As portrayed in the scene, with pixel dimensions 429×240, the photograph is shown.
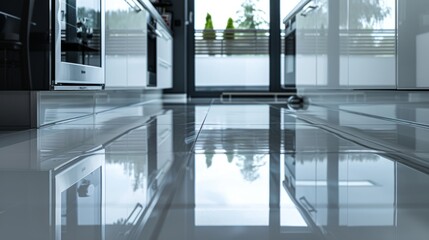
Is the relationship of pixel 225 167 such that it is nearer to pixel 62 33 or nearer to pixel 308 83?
pixel 62 33

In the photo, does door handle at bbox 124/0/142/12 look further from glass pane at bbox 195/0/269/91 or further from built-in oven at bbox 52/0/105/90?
glass pane at bbox 195/0/269/91

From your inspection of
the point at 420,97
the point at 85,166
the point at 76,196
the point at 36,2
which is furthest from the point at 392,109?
the point at 76,196

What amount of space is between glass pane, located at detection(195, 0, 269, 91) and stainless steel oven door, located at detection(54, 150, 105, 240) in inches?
265

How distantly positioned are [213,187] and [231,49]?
23.2ft

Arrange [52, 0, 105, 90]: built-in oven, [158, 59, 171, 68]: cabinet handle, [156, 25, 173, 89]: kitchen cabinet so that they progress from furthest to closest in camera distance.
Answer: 1. [158, 59, 171, 68]: cabinet handle
2. [156, 25, 173, 89]: kitchen cabinet
3. [52, 0, 105, 90]: built-in oven

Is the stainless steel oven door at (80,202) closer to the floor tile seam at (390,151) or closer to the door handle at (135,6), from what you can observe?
the floor tile seam at (390,151)

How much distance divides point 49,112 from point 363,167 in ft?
5.08

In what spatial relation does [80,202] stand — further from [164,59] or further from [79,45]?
[164,59]

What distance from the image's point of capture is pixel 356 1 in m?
2.83

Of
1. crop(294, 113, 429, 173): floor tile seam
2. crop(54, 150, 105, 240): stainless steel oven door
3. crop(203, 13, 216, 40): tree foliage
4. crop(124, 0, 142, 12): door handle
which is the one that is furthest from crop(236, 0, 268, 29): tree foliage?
crop(54, 150, 105, 240): stainless steel oven door

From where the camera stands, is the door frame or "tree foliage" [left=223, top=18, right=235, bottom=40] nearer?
the door frame

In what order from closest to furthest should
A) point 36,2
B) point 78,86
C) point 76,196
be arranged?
point 76,196
point 36,2
point 78,86

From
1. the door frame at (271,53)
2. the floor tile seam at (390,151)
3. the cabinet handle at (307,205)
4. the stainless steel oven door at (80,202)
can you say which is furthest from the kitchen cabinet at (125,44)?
the door frame at (271,53)

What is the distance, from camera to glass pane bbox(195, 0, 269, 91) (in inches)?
312
